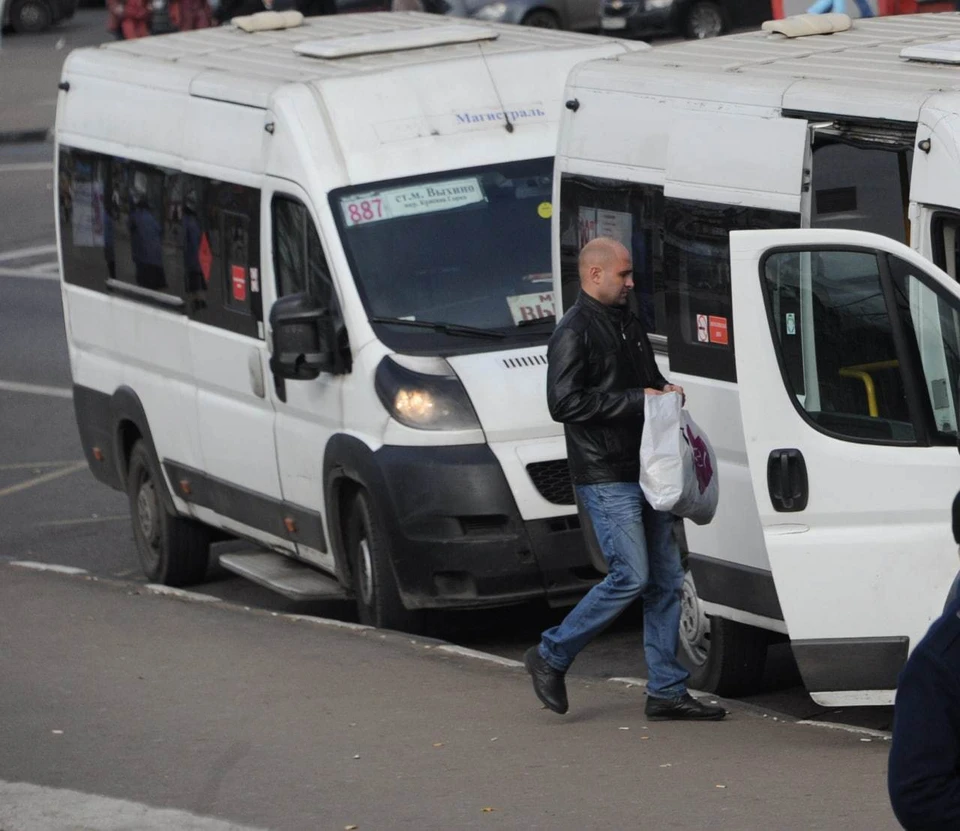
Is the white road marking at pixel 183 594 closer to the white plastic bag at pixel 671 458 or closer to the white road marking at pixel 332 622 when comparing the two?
the white road marking at pixel 332 622

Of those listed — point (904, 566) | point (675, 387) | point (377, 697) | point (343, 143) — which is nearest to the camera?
point (904, 566)

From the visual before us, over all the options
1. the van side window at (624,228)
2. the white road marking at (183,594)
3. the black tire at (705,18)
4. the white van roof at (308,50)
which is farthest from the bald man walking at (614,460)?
the black tire at (705,18)

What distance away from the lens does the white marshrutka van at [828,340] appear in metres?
6.93

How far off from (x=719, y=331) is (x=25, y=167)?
73.1ft

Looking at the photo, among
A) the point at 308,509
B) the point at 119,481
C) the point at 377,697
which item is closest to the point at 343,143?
the point at 308,509

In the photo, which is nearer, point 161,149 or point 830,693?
point 830,693

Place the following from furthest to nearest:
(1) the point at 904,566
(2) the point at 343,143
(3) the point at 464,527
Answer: (2) the point at 343,143 → (3) the point at 464,527 → (1) the point at 904,566

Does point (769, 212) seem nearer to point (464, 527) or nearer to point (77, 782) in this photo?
point (464, 527)

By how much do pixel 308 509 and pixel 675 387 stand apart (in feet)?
10.2

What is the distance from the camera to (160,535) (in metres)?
12.0

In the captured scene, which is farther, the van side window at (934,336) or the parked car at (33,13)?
the parked car at (33,13)

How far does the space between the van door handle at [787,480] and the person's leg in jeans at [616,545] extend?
1.99 feet

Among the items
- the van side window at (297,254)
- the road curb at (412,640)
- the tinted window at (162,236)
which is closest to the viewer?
the road curb at (412,640)

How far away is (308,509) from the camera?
10.1m
